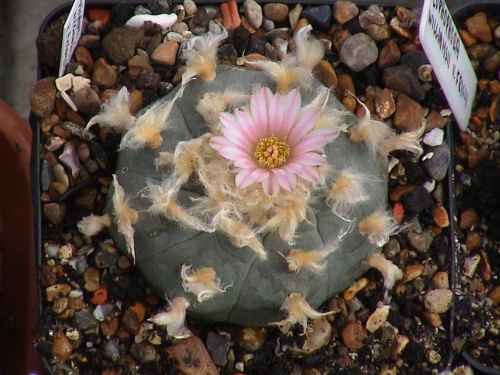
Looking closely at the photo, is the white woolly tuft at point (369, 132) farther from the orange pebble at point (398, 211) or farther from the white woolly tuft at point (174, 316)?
the white woolly tuft at point (174, 316)

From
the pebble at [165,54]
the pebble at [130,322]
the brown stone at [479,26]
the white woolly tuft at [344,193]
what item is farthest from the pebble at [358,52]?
the pebble at [130,322]

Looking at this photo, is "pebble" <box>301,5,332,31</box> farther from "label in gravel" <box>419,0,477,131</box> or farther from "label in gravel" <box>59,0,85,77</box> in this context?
"label in gravel" <box>59,0,85,77</box>

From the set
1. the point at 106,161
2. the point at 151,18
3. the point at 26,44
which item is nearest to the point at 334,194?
the point at 106,161

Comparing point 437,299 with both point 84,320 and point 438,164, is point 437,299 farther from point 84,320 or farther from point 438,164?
point 84,320

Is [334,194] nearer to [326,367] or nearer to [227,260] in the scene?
[227,260]

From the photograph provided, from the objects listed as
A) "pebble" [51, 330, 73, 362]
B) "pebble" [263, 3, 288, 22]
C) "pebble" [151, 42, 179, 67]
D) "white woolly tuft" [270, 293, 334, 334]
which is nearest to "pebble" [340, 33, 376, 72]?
"pebble" [263, 3, 288, 22]
